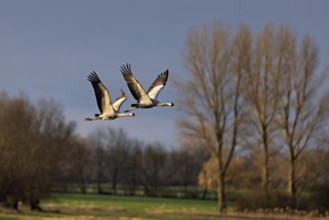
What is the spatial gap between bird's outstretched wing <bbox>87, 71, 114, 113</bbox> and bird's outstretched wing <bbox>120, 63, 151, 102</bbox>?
0.54 meters

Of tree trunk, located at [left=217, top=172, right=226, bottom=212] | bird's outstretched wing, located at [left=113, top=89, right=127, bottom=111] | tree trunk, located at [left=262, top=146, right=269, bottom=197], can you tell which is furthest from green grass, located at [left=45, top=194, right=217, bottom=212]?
bird's outstretched wing, located at [left=113, top=89, right=127, bottom=111]

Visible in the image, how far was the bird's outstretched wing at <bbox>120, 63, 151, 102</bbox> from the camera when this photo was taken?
11656 mm

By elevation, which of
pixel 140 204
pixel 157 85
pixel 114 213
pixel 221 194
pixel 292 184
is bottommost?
pixel 114 213

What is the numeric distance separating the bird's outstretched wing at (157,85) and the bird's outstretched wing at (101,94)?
2.97 feet

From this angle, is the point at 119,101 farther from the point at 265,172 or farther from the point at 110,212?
the point at 265,172

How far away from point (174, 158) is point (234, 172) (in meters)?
40.6

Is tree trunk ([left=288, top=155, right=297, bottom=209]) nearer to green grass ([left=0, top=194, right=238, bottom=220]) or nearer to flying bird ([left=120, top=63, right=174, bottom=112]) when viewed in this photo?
green grass ([left=0, top=194, right=238, bottom=220])

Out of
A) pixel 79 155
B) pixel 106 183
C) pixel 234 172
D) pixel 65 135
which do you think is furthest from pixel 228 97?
pixel 106 183

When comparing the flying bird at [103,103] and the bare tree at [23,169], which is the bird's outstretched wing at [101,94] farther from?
the bare tree at [23,169]

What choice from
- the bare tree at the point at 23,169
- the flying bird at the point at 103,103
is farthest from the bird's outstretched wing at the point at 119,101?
the bare tree at the point at 23,169

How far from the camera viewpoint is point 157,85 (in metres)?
12.9

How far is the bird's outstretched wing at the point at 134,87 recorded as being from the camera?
1166 centimetres

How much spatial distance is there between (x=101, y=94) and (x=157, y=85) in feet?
4.45

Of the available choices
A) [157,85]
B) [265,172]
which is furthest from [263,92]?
[157,85]
